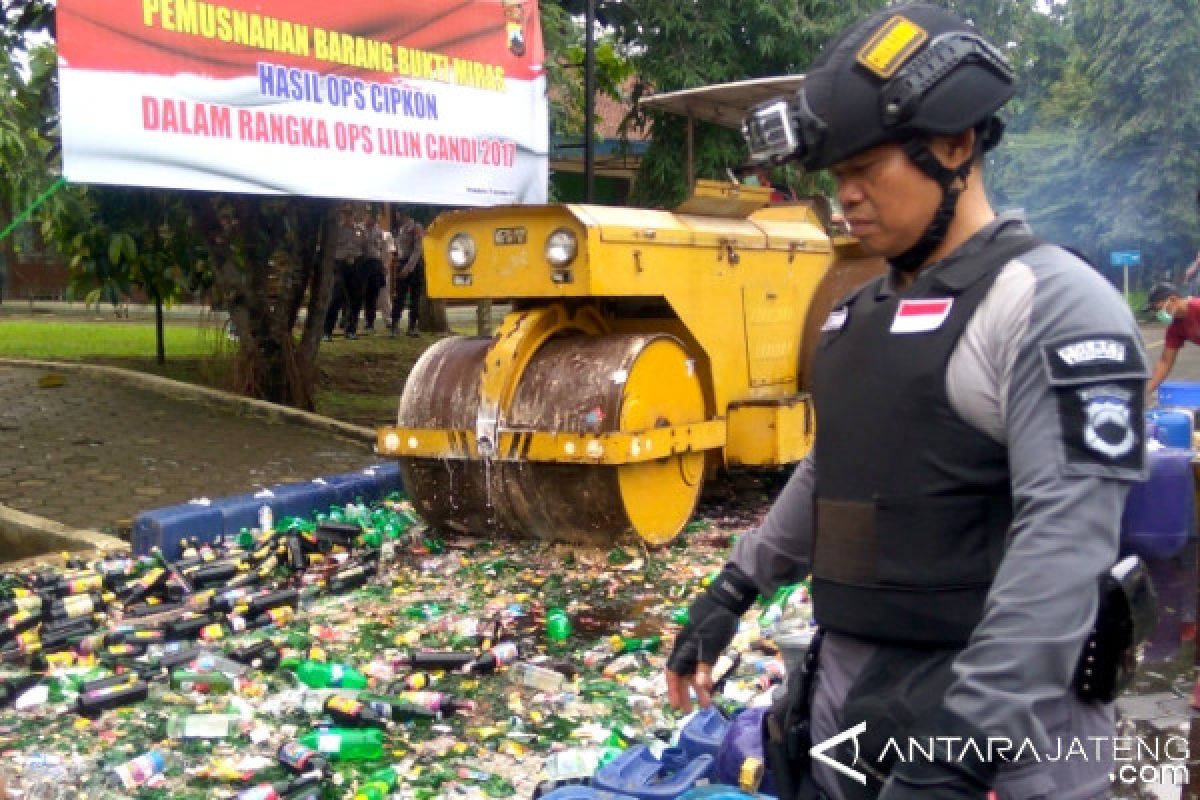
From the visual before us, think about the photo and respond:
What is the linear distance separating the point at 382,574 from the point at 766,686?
2404 mm

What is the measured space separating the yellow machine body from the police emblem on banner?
4235mm

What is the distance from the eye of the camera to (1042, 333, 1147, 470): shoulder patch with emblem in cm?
172

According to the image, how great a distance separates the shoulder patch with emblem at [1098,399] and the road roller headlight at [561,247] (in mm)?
4487

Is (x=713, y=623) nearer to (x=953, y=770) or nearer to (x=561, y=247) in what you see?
(x=953, y=770)

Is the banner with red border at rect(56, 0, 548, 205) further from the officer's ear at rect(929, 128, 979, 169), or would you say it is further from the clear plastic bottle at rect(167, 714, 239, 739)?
the officer's ear at rect(929, 128, 979, 169)

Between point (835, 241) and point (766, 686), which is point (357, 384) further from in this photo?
point (766, 686)

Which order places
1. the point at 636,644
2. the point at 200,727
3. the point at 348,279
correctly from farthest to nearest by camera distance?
the point at 348,279, the point at 636,644, the point at 200,727

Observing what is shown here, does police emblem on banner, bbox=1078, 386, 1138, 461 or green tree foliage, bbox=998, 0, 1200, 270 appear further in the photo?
green tree foliage, bbox=998, 0, 1200, 270

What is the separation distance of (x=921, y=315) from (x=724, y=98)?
6634 mm

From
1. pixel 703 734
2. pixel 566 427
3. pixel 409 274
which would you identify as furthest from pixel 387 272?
pixel 703 734

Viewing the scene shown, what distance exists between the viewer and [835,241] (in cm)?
834

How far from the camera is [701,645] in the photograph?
2408mm

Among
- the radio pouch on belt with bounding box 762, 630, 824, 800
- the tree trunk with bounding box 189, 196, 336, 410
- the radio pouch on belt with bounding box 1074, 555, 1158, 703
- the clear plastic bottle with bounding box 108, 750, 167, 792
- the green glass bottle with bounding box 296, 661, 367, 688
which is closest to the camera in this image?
the radio pouch on belt with bounding box 1074, 555, 1158, 703

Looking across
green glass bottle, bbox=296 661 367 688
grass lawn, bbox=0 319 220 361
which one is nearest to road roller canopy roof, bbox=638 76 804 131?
green glass bottle, bbox=296 661 367 688
